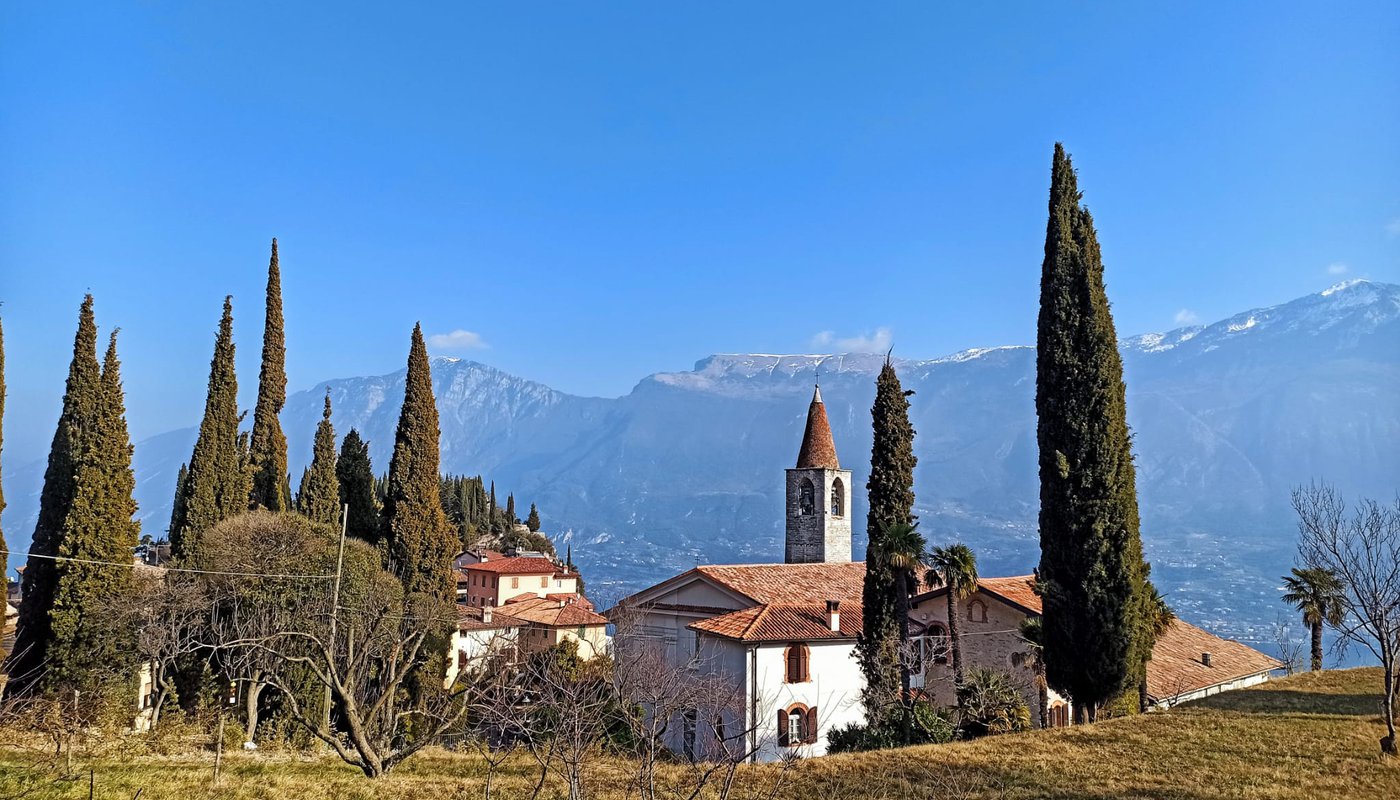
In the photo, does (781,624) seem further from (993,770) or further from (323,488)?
(323,488)

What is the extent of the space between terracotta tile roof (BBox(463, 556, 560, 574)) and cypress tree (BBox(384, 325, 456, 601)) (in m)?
26.9

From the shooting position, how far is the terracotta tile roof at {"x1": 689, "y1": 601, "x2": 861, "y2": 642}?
28656 millimetres

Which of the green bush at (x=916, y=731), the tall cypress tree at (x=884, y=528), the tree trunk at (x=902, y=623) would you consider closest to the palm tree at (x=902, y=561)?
the tree trunk at (x=902, y=623)

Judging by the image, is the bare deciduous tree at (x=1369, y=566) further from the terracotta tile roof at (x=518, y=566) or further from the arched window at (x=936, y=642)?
the terracotta tile roof at (x=518, y=566)

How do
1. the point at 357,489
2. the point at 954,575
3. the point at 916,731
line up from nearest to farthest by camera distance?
the point at 916,731
the point at 954,575
the point at 357,489

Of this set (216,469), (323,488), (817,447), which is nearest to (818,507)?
(817,447)

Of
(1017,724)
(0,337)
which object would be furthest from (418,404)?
(1017,724)

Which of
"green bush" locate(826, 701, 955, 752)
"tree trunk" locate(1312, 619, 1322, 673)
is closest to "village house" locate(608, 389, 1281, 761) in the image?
"green bush" locate(826, 701, 955, 752)

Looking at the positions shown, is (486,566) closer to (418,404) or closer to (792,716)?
(418,404)

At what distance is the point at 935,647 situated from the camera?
91.4ft

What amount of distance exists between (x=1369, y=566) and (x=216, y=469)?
104 feet

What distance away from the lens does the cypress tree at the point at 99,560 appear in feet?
74.3

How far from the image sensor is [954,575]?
24.7 m

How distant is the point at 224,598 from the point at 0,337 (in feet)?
28.0
